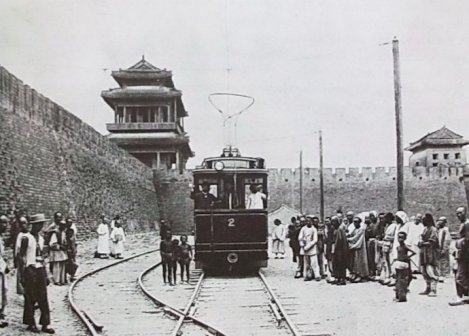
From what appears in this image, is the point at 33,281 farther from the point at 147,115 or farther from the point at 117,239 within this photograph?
the point at 147,115

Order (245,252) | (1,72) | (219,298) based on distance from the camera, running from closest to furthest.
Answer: (219,298), (245,252), (1,72)

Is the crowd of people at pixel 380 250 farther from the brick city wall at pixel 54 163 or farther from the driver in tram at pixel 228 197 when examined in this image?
the brick city wall at pixel 54 163

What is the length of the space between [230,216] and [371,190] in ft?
101

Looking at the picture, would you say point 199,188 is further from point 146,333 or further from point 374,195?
point 374,195

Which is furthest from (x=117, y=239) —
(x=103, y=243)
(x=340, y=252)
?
(x=340, y=252)

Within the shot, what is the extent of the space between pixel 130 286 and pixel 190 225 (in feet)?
94.3

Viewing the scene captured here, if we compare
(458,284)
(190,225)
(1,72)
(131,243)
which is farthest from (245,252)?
(190,225)

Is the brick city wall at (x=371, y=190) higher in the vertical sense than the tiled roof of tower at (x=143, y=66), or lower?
lower

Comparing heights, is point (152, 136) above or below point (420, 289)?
above

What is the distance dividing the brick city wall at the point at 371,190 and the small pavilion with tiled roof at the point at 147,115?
2.63 m

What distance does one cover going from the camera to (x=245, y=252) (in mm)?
11289

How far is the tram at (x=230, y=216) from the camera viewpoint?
11.2 m

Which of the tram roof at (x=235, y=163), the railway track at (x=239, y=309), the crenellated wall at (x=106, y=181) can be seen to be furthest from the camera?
the crenellated wall at (x=106, y=181)

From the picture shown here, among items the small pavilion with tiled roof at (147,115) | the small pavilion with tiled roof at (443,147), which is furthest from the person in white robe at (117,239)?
the small pavilion with tiled roof at (443,147)
